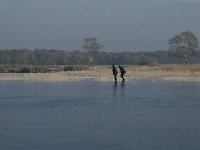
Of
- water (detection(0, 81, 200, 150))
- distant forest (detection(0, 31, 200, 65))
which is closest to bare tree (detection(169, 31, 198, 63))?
distant forest (detection(0, 31, 200, 65))

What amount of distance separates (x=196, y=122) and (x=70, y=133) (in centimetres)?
343

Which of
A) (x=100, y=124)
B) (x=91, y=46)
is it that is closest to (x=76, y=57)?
(x=91, y=46)

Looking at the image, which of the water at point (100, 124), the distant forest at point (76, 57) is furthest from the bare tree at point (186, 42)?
the water at point (100, 124)

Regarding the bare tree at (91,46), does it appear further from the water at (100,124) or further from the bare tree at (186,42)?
the water at (100,124)

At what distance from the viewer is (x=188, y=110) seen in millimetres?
15273

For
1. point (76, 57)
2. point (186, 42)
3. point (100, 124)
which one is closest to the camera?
point (100, 124)

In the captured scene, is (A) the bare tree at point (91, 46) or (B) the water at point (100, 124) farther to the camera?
(A) the bare tree at point (91, 46)

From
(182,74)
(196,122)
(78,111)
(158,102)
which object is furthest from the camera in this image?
(182,74)

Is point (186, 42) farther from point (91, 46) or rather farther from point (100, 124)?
point (100, 124)

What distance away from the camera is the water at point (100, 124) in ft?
31.5

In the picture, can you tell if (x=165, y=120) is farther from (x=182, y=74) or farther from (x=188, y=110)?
(x=182, y=74)

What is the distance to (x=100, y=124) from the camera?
40.1 feet

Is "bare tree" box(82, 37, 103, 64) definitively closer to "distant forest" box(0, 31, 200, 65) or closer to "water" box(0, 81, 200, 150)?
"distant forest" box(0, 31, 200, 65)

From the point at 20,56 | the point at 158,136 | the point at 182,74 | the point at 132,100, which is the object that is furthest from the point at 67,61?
the point at 158,136
